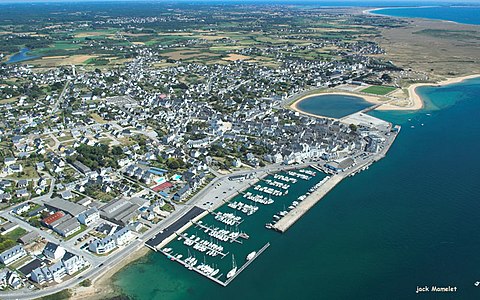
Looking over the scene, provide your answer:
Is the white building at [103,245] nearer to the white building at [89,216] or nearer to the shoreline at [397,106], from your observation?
the white building at [89,216]

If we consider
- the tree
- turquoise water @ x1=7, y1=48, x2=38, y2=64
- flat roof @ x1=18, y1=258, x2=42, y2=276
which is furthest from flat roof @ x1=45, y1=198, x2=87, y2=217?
turquoise water @ x1=7, y1=48, x2=38, y2=64

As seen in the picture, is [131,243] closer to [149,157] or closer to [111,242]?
[111,242]

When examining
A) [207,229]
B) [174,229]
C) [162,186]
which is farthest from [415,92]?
[174,229]

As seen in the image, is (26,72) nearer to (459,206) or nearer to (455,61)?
(459,206)

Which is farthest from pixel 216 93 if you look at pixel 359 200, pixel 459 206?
pixel 459 206

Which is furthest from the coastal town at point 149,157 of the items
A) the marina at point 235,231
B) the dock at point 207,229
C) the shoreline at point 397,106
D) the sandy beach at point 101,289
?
the shoreline at point 397,106

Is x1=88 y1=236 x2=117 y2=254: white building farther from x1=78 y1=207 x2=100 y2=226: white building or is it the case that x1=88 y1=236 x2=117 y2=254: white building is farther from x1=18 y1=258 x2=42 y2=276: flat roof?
x1=78 y1=207 x2=100 y2=226: white building
